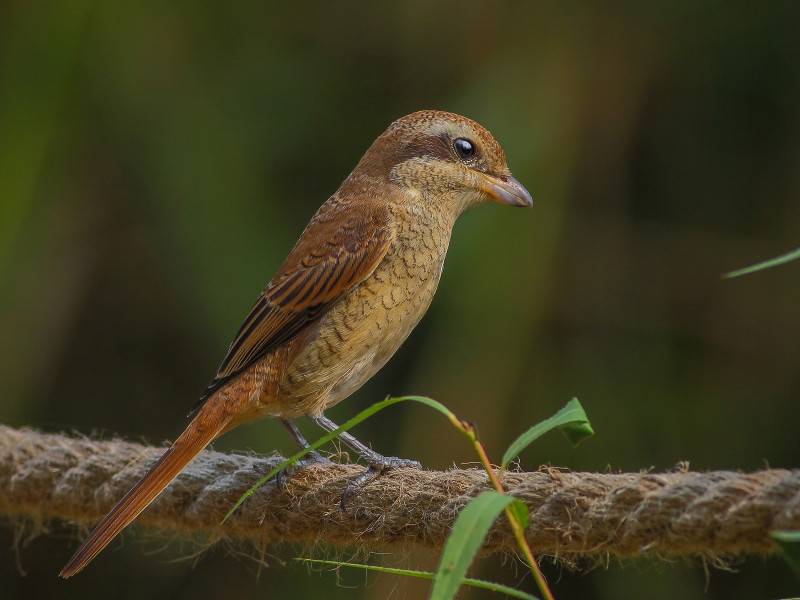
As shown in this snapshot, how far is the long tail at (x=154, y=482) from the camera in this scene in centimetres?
274

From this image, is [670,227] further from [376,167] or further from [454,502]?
[454,502]

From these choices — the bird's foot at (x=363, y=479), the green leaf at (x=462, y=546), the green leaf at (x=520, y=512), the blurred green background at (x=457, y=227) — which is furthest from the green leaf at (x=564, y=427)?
the blurred green background at (x=457, y=227)

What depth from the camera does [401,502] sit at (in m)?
2.53

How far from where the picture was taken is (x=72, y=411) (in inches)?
227

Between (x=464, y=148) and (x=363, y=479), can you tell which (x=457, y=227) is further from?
(x=363, y=479)

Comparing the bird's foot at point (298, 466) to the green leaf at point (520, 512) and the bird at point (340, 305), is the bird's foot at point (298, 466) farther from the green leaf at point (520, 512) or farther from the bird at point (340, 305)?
the green leaf at point (520, 512)

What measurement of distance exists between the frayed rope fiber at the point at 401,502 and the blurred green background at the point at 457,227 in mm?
1374

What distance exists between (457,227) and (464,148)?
131cm

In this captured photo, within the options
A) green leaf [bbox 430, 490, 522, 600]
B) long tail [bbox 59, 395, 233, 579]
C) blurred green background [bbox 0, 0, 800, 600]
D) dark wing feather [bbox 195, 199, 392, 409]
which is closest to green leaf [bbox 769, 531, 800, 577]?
green leaf [bbox 430, 490, 522, 600]

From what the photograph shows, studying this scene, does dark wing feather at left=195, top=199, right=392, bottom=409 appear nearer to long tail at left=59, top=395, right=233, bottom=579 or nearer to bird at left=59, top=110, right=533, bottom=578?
bird at left=59, top=110, right=533, bottom=578

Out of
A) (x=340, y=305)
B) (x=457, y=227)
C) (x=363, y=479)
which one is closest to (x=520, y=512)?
(x=363, y=479)

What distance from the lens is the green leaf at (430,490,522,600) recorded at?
170 centimetres

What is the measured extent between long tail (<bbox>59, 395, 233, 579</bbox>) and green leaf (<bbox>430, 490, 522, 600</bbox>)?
48.3 inches

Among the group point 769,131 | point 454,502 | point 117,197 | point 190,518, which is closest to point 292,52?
point 117,197
